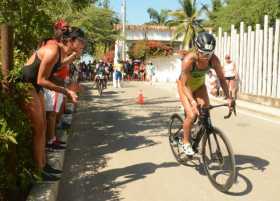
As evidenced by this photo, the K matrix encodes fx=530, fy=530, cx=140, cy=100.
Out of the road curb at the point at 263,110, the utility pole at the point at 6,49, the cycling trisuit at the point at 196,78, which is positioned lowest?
the road curb at the point at 263,110

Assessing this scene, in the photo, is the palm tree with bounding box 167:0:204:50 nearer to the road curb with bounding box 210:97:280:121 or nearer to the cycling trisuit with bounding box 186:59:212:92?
the road curb with bounding box 210:97:280:121

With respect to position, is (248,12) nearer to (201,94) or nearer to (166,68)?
(166,68)

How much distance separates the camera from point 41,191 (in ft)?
18.7

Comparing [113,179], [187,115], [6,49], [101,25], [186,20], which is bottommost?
[113,179]

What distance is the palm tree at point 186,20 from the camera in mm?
57125

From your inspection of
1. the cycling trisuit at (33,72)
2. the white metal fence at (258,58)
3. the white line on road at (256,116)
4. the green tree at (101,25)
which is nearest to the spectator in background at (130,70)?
the green tree at (101,25)

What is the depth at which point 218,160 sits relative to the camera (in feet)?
21.7

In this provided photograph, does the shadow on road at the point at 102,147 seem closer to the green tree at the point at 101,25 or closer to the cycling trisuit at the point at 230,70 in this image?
the cycling trisuit at the point at 230,70

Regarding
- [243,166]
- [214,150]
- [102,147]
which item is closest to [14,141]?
[214,150]

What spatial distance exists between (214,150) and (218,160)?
134 mm

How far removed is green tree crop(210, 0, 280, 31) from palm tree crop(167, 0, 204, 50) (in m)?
13.4

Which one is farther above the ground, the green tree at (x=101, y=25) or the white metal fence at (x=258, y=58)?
the green tree at (x=101, y=25)

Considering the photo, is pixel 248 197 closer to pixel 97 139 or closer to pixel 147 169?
pixel 147 169

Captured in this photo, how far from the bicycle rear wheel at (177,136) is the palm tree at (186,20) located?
48333mm
